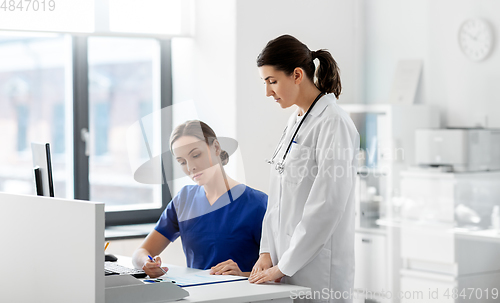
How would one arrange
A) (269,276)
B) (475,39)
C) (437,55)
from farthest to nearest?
(437,55), (475,39), (269,276)

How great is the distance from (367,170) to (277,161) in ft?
5.91

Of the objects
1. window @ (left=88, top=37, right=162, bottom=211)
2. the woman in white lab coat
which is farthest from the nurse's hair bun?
window @ (left=88, top=37, right=162, bottom=211)

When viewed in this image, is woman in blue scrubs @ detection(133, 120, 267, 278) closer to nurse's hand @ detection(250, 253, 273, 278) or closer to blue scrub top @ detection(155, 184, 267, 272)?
blue scrub top @ detection(155, 184, 267, 272)

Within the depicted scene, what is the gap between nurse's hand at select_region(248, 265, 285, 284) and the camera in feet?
5.50

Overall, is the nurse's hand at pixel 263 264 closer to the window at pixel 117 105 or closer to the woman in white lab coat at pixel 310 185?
the woman in white lab coat at pixel 310 185

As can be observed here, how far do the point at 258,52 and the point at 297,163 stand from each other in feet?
5.03

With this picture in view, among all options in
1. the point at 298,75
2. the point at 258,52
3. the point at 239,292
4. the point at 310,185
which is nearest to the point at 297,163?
the point at 310,185

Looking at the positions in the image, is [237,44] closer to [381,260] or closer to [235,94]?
[235,94]

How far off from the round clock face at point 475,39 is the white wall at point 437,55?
28 mm

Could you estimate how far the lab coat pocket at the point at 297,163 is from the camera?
1.72 m

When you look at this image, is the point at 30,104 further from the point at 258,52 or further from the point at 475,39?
the point at 475,39

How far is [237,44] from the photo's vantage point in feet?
10.1

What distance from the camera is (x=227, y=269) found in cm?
187

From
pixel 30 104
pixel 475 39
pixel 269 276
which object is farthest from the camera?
pixel 30 104
